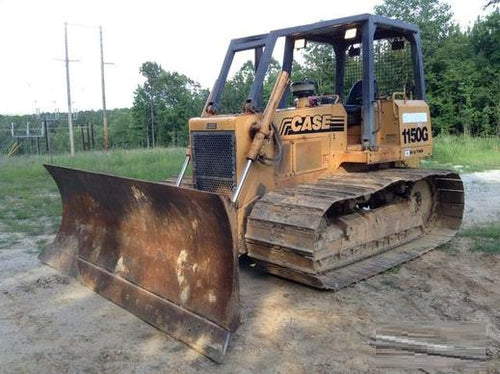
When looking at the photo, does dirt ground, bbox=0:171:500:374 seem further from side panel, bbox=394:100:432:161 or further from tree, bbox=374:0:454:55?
tree, bbox=374:0:454:55

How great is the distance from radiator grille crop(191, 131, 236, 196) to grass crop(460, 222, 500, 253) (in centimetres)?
306

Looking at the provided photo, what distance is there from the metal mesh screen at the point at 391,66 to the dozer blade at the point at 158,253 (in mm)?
3435

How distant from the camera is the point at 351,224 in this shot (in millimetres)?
5145

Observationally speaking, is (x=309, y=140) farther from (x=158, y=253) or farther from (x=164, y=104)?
(x=164, y=104)

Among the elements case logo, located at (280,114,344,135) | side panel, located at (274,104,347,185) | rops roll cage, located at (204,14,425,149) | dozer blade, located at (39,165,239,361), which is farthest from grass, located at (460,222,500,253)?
dozer blade, located at (39,165,239,361)

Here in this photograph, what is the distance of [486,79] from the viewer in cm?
2627

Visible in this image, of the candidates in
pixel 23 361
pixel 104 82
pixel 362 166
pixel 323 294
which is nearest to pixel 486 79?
pixel 104 82

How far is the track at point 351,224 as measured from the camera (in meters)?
4.48

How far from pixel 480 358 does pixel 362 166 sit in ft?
9.69

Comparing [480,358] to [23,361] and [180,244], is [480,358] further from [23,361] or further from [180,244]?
[23,361]

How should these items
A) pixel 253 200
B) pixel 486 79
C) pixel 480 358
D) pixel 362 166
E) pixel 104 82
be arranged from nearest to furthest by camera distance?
1. pixel 480 358
2. pixel 253 200
3. pixel 362 166
4. pixel 104 82
5. pixel 486 79

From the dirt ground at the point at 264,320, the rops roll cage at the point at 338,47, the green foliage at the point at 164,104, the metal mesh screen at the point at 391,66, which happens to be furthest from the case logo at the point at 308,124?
the green foliage at the point at 164,104

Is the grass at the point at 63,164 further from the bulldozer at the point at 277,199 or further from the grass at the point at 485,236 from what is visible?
the grass at the point at 485,236

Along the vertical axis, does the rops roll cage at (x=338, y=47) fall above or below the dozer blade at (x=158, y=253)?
above
